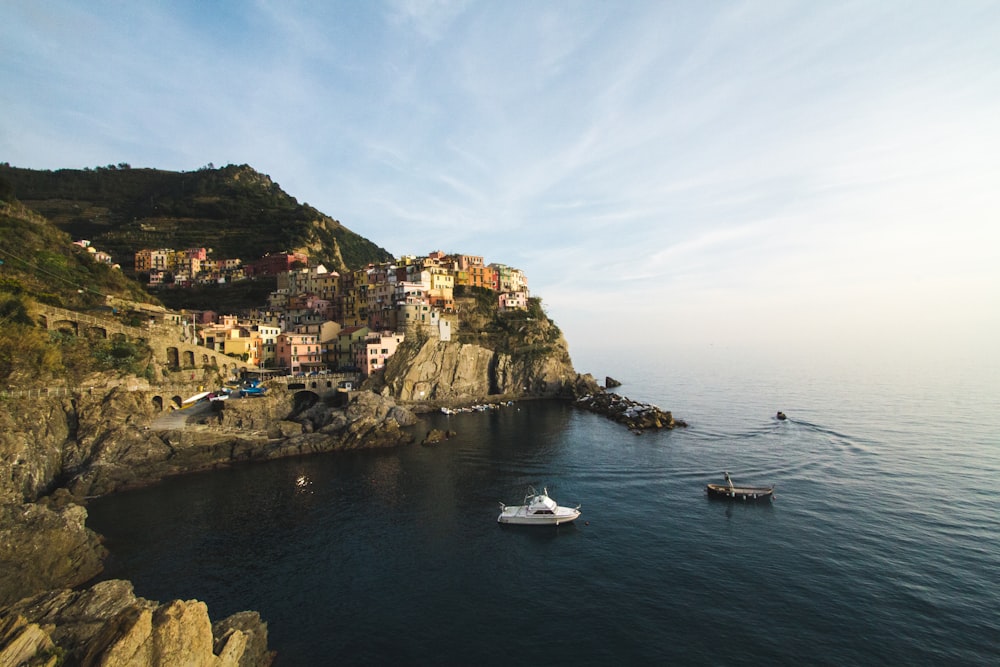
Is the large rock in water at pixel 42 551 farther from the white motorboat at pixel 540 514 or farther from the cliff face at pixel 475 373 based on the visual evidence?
the cliff face at pixel 475 373

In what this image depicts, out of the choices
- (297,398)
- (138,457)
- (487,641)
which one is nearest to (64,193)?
(297,398)

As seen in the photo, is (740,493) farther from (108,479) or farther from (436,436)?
(108,479)

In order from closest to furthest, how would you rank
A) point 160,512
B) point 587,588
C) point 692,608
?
point 692,608, point 587,588, point 160,512

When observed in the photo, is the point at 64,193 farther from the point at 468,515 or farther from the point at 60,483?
the point at 468,515

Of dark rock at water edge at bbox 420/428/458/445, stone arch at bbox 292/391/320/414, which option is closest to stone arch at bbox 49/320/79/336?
stone arch at bbox 292/391/320/414

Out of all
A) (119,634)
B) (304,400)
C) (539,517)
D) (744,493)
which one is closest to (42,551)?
(119,634)

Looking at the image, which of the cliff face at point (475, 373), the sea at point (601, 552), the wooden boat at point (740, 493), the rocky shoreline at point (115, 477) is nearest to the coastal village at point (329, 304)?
the cliff face at point (475, 373)
